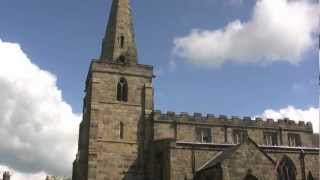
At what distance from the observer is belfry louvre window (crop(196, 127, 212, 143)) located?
155 ft

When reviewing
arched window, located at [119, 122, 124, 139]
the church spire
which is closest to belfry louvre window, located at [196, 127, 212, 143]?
arched window, located at [119, 122, 124, 139]

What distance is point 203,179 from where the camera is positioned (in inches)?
1528

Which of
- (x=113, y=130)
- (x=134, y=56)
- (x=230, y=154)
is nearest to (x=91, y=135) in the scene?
(x=113, y=130)

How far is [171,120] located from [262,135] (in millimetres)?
9435

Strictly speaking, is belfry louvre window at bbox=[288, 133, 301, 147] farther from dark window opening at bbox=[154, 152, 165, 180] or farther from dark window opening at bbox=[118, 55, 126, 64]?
dark window opening at bbox=[118, 55, 126, 64]

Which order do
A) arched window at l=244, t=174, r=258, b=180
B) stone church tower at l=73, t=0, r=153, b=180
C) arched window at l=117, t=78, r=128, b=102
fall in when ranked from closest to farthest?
arched window at l=244, t=174, r=258, b=180
stone church tower at l=73, t=0, r=153, b=180
arched window at l=117, t=78, r=128, b=102

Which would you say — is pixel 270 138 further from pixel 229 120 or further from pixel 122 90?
pixel 122 90

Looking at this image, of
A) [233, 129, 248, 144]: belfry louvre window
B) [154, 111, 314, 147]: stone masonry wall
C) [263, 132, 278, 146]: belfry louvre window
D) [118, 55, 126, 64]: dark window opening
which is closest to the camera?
[154, 111, 314, 147]: stone masonry wall

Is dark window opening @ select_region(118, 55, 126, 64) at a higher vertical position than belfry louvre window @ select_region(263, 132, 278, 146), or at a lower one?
higher

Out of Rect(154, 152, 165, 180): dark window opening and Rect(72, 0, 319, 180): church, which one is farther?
Rect(154, 152, 165, 180): dark window opening

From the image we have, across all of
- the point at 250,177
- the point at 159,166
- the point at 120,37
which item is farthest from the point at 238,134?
the point at 120,37

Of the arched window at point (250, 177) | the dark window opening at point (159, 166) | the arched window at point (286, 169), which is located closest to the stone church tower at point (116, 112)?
the dark window opening at point (159, 166)

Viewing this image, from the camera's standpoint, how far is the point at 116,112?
1813 inches

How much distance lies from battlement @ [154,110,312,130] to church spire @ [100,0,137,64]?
6.70 meters
